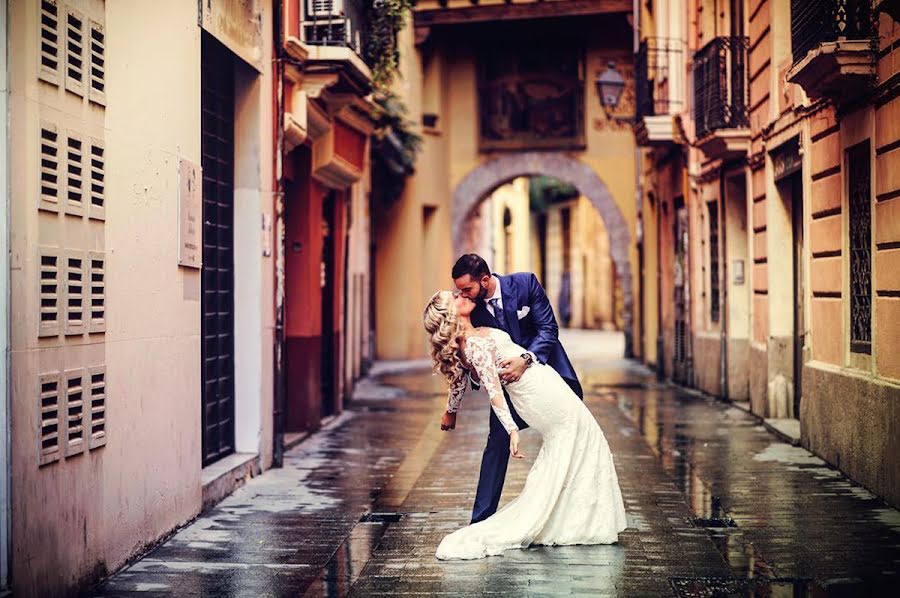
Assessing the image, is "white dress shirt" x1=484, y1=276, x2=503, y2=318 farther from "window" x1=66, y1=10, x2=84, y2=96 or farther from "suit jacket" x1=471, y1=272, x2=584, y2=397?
"window" x1=66, y1=10, x2=84, y2=96

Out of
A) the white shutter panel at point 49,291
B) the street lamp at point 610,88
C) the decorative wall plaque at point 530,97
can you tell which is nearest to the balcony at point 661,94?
the street lamp at point 610,88

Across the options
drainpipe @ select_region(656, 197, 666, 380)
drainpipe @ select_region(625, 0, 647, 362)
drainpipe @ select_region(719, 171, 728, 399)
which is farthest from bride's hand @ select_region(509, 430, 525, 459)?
drainpipe @ select_region(625, 0, 647, 362)

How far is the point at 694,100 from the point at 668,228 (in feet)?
17.5

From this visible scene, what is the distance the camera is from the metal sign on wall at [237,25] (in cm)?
956

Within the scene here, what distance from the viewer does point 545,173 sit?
30.7 metres

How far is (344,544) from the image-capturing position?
8.27m

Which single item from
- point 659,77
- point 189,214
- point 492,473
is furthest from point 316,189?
point 659,77

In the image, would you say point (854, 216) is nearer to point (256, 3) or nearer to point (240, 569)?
point (256, 3)

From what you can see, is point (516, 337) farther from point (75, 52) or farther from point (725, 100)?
point (725, 100)

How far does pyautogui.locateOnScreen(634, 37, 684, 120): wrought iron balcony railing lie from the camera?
21.8 m

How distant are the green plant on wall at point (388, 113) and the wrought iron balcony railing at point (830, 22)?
537 cm

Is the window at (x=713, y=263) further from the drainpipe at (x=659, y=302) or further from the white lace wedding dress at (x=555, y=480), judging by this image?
the white lace wedding dress at (x=555, y=480)

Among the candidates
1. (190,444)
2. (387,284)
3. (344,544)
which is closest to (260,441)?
(190,444)

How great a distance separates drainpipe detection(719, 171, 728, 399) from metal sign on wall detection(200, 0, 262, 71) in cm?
944
